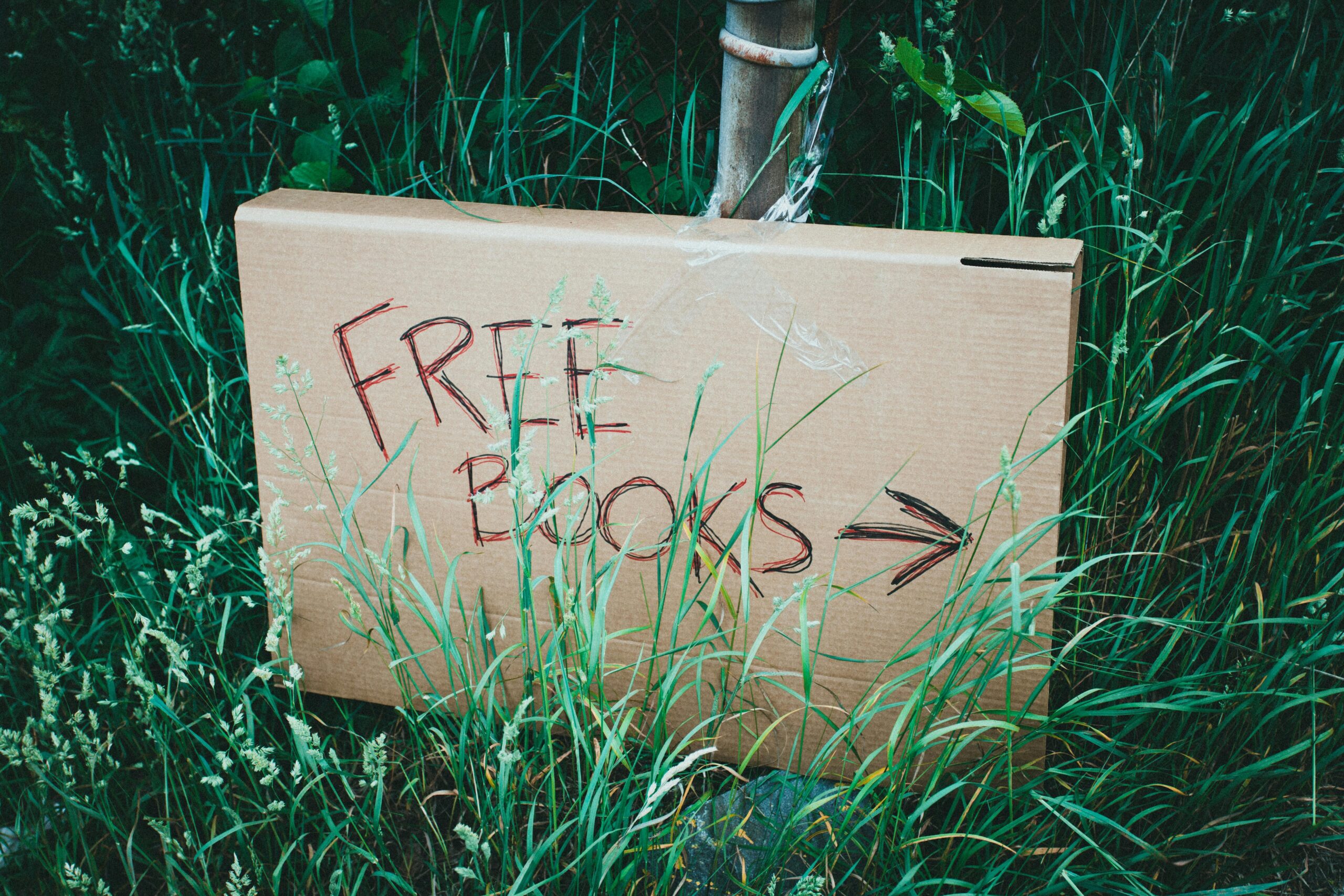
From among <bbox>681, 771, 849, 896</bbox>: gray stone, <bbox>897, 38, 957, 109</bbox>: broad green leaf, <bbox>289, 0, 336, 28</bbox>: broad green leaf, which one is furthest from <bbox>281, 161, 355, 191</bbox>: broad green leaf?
<bbox>681, 771, 849, 896</bbox>: gray stone

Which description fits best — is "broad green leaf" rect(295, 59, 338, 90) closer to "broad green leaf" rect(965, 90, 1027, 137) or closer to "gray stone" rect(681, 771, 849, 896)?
"broad green leaf" rect(965, 90, 1027, 137)

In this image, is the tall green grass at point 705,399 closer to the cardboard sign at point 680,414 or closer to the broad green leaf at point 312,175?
the broad green leaf at point 312,175

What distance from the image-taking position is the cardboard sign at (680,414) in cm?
120

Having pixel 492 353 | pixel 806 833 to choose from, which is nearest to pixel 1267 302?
pixel 806 833

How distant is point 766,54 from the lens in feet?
4.10

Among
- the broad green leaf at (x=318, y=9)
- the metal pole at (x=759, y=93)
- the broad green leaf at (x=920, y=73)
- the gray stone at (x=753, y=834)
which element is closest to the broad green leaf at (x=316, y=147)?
the broad green leaf at (x=318, y=9)

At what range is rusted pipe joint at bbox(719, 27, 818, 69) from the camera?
1252 mm

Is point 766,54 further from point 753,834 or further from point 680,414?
point 753,834

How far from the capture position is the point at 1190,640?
1352mm

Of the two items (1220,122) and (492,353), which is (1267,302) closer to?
(1220,122)

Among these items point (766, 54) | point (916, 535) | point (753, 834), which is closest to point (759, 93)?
point (766, 54)

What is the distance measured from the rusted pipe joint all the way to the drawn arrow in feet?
2.07

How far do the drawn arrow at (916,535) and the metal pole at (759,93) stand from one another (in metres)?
0.50

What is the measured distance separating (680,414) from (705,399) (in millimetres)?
42
